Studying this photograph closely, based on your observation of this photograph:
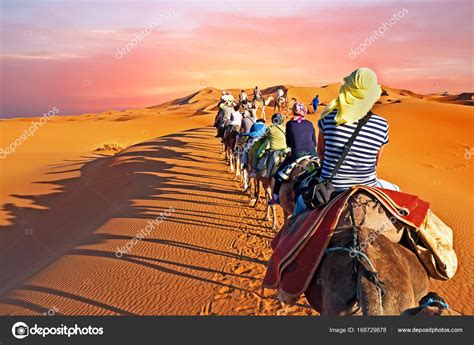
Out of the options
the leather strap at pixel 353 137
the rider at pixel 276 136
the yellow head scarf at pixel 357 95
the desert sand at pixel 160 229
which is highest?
the yellow head scarf at pixel 357 95

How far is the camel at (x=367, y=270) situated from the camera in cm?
298

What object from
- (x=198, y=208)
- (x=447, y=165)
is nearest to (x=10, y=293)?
(x=198, y=208)

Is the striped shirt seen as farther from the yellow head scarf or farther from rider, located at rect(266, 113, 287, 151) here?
rider, located at rect(266, 113, 287, 151)

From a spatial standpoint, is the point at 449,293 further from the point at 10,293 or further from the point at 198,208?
the point at 10,293

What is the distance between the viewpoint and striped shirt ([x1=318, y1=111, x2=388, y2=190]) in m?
4.03

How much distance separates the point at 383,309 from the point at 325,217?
1125 millimetres

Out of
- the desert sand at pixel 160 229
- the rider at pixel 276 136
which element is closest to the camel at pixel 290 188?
the desert sand at pixel 160 229

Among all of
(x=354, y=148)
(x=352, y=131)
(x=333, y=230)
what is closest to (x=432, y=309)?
(x=333, y=230)

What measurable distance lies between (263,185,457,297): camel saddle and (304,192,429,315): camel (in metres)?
0.08

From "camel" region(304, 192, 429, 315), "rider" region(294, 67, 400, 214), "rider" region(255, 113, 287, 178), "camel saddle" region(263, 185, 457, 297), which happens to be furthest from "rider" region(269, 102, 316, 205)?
"camel" region(304, 192, 429, 315)

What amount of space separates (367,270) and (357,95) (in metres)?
1.89

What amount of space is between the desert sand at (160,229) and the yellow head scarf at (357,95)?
3936 mm

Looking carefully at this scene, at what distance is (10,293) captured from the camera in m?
8.26

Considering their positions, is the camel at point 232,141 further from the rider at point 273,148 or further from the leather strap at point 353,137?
the leather strap at point 353,137
